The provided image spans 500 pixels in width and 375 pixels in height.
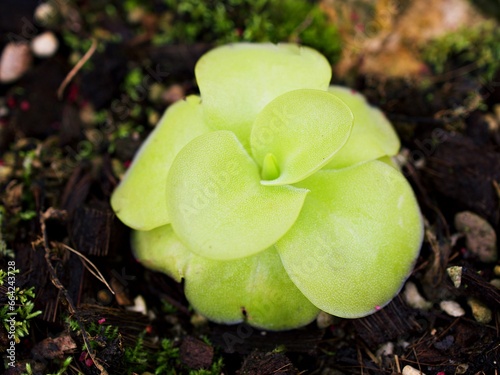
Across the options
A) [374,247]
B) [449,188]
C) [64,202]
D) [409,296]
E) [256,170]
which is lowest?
[409,296]

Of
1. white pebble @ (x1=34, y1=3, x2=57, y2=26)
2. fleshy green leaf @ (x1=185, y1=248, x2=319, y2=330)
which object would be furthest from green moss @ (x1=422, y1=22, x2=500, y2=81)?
white pebble @ (x1=34, y1=3, x2=57, y2=26)

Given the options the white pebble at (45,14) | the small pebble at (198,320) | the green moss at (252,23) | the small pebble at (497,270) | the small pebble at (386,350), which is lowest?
the small pebble at (386,350)

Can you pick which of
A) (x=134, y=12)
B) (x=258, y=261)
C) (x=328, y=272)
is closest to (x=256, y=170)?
(x=258, y=261)

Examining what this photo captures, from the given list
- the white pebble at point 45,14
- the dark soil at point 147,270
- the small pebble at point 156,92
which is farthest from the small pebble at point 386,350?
the white pebble at point 45,14

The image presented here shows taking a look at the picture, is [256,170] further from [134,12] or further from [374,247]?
[134,12]

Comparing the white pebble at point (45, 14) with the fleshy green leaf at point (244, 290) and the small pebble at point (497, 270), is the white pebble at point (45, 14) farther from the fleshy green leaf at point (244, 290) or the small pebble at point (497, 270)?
the small pebble at point (497, 270)

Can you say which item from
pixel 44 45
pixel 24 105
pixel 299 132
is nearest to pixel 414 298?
pixel 299 132
